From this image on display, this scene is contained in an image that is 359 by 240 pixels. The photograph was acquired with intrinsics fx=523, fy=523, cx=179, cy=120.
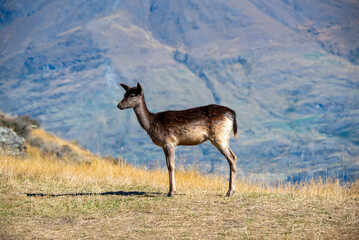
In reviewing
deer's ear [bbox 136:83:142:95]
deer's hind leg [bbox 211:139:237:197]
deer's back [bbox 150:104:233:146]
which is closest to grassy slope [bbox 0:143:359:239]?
deer's hind leg [bbox 211:139:237:197]

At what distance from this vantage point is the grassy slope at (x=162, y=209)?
938 cm

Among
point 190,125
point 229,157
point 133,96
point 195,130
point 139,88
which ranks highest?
point 139,88

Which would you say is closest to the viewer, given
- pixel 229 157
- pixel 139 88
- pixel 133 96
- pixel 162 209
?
pixel 162 209

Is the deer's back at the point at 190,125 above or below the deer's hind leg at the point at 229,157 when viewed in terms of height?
above

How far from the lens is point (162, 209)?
433 inches

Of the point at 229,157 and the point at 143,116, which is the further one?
the point at 143,116

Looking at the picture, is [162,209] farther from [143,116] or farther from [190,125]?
[143,116]

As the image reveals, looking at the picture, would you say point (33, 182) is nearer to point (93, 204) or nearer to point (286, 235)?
point (93, 204)

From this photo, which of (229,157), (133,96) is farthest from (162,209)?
(133,96)

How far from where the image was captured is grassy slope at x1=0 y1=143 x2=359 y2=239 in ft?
30.8

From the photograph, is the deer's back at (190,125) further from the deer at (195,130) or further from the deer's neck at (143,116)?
the deer's neck at (143,116)

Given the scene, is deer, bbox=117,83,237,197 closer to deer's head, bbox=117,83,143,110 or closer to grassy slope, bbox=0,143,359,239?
deer's head, bbox=117,83,143,110

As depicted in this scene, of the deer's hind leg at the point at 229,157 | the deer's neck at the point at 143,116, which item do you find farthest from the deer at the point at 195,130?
the deer's neck at the point at 143,116

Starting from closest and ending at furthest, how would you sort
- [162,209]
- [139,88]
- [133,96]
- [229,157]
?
[162,209] → [229,157] → [139,88] → [133,96]
